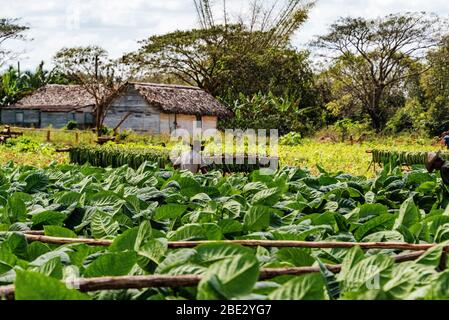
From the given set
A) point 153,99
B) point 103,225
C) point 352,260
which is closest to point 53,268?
point 352,260

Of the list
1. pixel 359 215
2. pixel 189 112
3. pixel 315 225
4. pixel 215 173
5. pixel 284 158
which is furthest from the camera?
pixel 189 112

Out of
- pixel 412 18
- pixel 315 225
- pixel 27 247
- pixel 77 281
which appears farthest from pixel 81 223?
pixel 412 18

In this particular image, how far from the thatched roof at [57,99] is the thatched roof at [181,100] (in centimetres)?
596

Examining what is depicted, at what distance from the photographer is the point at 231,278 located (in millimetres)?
1125

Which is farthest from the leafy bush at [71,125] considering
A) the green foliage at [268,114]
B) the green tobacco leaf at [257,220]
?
the green tobacco leaf at [257,220]

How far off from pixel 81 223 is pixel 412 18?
150ft

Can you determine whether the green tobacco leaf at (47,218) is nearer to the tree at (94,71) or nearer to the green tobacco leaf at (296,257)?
the green tobacco leaf at (296,257)

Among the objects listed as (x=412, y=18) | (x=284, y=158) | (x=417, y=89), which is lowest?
(x=284, y=158)

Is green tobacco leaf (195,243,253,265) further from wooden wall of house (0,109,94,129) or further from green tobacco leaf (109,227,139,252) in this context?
wooden wall of house (0,109,94,129)

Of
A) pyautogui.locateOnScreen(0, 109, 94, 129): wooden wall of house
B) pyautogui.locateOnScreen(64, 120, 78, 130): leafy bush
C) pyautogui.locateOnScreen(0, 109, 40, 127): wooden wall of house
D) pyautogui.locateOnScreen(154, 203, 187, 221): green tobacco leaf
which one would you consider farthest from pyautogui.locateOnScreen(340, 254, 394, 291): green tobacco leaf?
pyautogui.locateOnScreen(0, 109, 40, 127): wooden wall of house

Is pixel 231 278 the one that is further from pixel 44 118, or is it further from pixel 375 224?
pixel 44 118

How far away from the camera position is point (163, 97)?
40.0 meters

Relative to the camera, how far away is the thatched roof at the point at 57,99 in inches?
1781

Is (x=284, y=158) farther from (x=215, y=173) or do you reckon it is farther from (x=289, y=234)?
(x=289, y=234)
